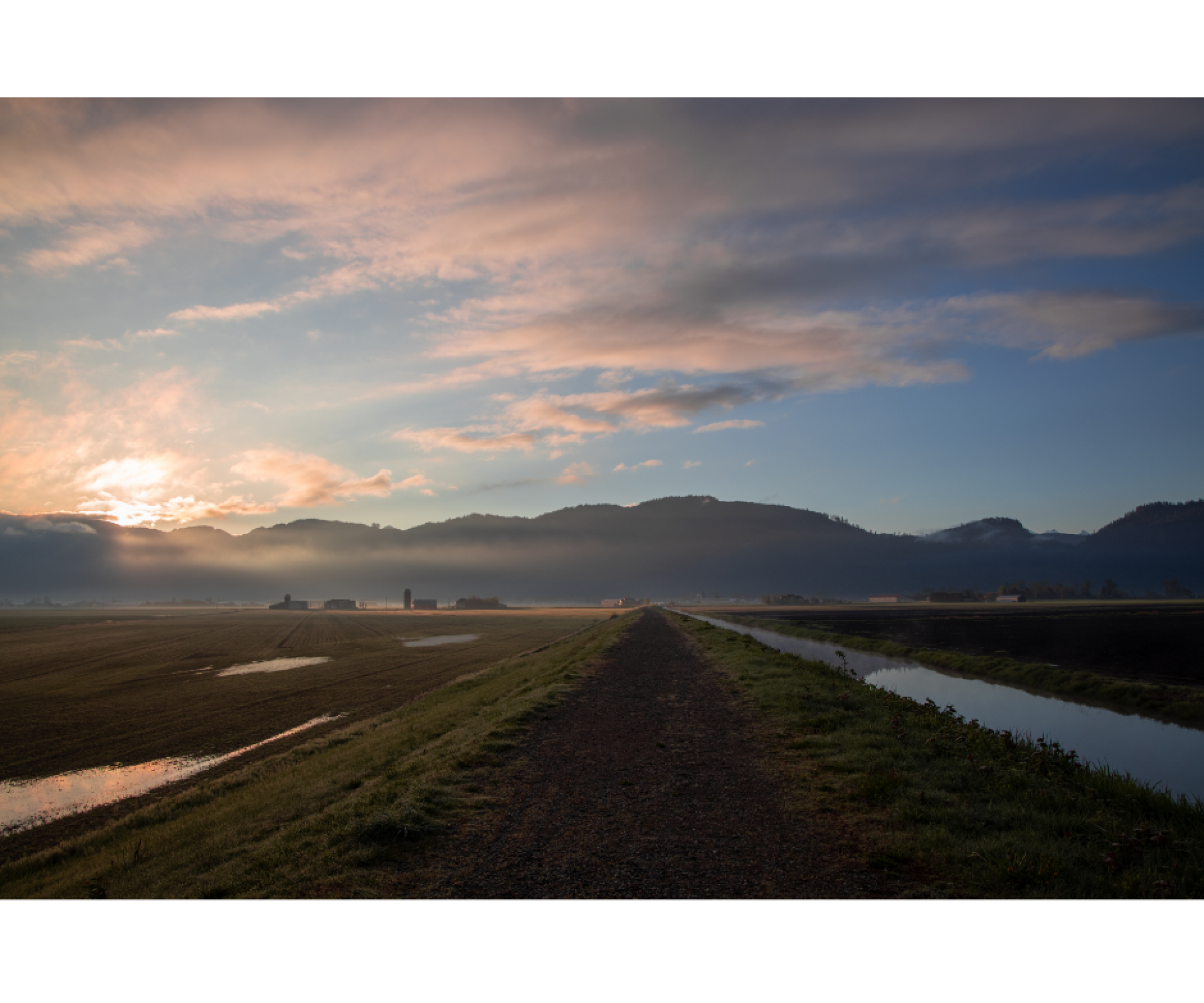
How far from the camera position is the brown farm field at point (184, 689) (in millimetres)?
21750

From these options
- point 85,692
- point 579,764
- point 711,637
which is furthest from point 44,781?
point 711,637

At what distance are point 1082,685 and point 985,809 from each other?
26.0m

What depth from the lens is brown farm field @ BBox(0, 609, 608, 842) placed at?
71.4 ft

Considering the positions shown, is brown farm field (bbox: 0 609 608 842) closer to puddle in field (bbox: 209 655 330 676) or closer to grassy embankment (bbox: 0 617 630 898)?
puddle in field (bbox: 209 655 330 676)

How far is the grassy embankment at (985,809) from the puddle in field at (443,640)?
191 ft

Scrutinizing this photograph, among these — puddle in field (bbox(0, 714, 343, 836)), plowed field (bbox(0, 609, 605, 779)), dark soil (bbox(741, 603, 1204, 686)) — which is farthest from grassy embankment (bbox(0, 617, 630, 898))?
dark soil (bbox(741, 603, 1204, 686))

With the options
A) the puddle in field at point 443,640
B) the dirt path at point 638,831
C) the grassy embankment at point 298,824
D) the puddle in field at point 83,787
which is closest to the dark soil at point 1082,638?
the dirt path at point 638,831

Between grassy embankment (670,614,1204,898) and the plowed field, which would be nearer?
grassy embankment (670,614,1204,898)

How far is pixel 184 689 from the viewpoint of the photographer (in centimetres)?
3531

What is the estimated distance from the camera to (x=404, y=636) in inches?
3155

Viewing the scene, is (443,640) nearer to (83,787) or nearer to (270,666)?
(270,666)

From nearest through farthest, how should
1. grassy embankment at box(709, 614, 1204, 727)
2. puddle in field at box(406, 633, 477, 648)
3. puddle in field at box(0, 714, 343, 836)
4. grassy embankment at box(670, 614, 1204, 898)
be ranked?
grassy embankment at box(670, 614, 1204, 898) < puddle in field at box(0, 714, 343, 836) < grassy embankment at box(709, 614, 1204, 727) < puddle in field at box(406, 633, 477, 648)

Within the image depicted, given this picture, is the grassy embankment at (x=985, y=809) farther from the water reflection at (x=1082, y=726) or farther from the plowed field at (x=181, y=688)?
the plowed field at (x=181, y=688)

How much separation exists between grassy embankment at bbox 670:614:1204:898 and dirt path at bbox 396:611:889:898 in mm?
978
